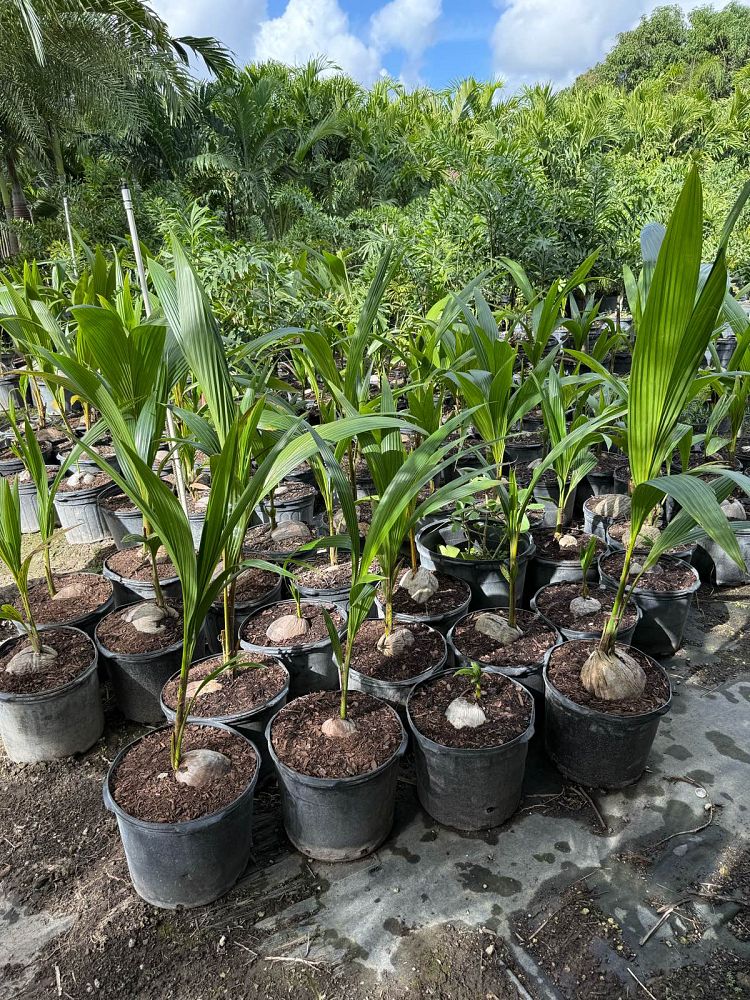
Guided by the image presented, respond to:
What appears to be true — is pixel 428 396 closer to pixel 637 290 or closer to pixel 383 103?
pixel 637 290

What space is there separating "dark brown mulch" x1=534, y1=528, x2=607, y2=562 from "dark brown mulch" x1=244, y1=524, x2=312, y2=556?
858mm

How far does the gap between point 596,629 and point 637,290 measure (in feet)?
3.50

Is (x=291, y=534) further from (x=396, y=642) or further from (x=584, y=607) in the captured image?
(x=584, y=607)

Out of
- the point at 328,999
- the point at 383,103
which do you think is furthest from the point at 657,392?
the point at 383,103

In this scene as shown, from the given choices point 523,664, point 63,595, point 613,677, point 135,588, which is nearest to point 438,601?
point 523,664

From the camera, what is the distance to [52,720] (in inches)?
62.9

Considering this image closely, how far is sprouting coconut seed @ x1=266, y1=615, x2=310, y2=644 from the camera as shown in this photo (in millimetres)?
1689

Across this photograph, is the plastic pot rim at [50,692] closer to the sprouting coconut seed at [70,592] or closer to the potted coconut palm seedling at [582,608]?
the sprouting coconut seed at [70,592]

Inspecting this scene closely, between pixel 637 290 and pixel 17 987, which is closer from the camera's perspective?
pixel 17 987

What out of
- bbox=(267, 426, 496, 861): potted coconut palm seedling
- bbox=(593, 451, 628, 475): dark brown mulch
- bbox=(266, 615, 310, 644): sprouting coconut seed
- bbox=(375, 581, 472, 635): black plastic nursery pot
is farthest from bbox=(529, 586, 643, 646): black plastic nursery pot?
bbox=(593, 451, 628, 475): dark brown mulch

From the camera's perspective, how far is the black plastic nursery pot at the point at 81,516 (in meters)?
2.77

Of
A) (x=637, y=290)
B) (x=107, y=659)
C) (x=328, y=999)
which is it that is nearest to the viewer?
(x=328, y=999)

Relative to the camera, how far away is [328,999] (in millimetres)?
1092

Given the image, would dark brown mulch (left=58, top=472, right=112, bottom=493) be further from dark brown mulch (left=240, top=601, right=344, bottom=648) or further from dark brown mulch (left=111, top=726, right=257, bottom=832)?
dark brown mulch (left=111, top=726, right=257, bottom=832)
